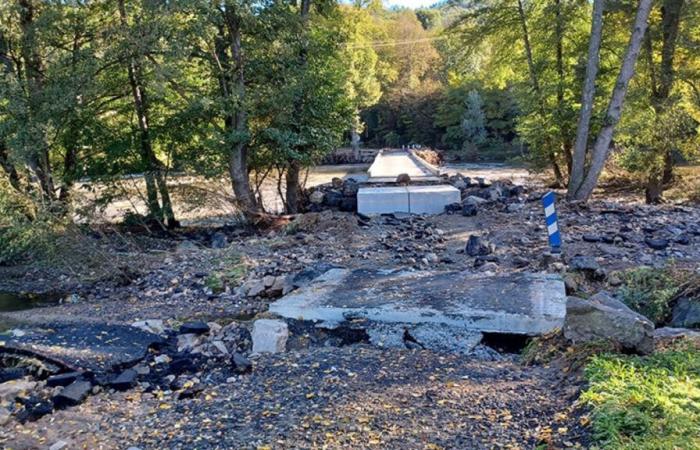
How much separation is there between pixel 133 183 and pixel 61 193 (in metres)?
1.45

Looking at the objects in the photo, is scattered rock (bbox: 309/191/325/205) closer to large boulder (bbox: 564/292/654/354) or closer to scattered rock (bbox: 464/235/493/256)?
scattered rock (bbox: 464/235/493/256)

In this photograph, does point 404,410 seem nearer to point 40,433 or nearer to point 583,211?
point 40,433

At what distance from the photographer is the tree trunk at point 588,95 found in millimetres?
11500

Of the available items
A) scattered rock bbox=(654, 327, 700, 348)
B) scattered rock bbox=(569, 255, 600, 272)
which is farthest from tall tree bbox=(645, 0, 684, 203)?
scattered rock bbox=(654, 327, 700, 348)

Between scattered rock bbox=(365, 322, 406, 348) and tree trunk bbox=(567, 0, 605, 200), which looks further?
tree trunk bbox=(567, 0, 605, 200)

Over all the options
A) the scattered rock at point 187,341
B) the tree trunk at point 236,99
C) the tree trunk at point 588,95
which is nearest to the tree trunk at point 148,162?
the tree trunk at point 236,99

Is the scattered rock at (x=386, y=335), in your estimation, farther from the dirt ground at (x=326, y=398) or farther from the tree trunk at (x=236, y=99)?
the tree trunk at (x=236, y=99)

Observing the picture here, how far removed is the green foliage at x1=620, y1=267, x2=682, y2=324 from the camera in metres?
4.91

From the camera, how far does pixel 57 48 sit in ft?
36.2

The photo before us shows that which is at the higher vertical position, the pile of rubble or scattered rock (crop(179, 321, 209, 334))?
the pile of rubble

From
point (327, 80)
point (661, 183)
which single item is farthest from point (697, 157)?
point (327, 80)

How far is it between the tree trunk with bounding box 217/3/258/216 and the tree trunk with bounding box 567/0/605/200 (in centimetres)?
745

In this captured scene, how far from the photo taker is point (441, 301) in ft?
16.1

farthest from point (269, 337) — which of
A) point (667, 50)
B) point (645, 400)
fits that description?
point (667, 50)
